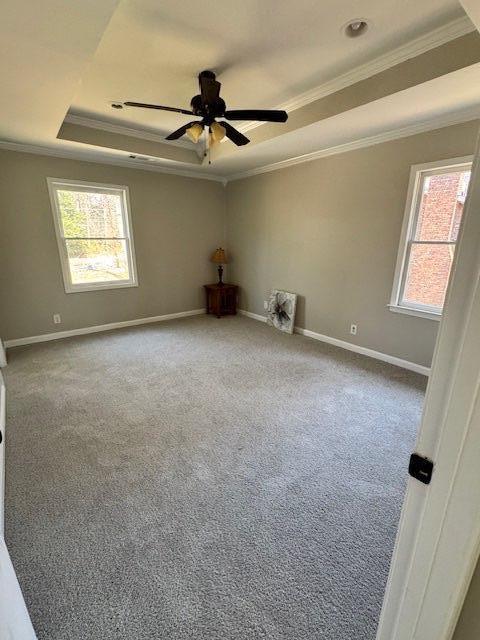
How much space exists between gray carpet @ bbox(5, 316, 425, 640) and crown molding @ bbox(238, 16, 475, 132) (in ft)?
8.72

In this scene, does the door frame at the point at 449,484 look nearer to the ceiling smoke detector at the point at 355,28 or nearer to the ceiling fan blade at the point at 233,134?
the ceiling smoke detector at the point at 355,28

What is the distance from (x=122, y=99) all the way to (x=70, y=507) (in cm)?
340

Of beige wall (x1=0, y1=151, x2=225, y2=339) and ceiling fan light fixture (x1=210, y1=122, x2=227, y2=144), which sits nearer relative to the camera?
ceiling fan light fixture (x1=210, y1=122, x2=227, y2=144)

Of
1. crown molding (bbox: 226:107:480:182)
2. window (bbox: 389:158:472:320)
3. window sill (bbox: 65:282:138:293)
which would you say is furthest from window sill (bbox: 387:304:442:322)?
window sill (bbox: 65:282:138:293)

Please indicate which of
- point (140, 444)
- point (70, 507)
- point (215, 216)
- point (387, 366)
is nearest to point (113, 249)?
point (215, 216)

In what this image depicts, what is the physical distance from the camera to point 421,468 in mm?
612

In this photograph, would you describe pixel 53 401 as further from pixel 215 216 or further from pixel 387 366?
pixel 215 216

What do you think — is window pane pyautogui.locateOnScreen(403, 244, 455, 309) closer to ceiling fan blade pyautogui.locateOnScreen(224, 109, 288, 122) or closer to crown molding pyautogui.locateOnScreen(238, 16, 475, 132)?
crown molding pyautogui.locateOnScreen(238, 16, 475, 132)

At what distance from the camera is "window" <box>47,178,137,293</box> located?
3.89 m

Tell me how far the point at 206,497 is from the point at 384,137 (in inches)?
146

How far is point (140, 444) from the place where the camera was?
2074mm

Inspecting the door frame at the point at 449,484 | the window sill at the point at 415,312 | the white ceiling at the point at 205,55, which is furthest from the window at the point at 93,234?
the door frame at the point at 449,484

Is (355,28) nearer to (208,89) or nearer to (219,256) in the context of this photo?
(208,89)

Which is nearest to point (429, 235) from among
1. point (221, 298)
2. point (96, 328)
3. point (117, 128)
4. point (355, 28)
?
point (355, 28)
